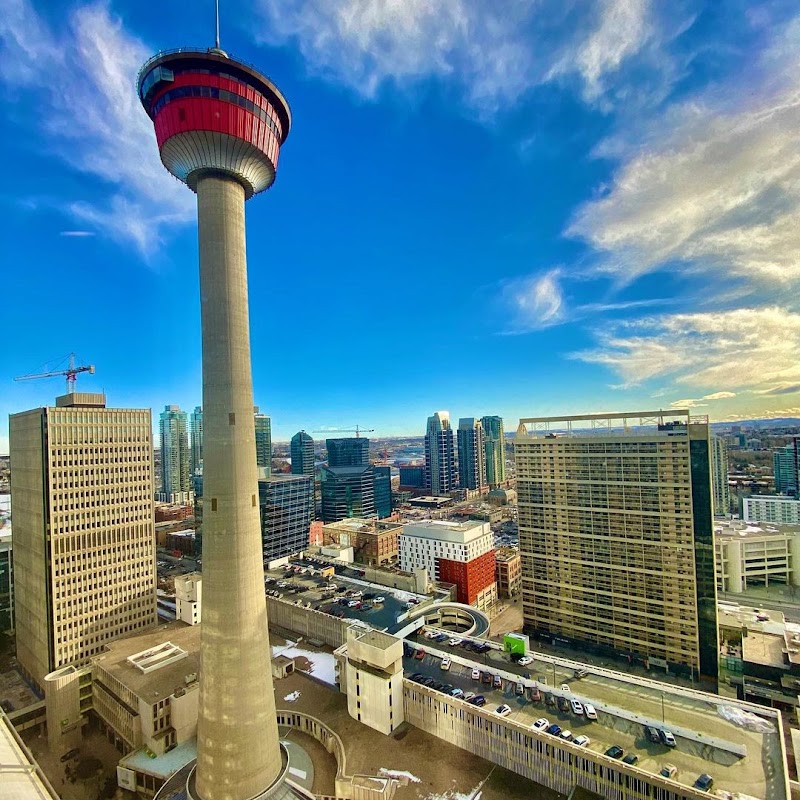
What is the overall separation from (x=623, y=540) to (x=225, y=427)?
5000 centimetres

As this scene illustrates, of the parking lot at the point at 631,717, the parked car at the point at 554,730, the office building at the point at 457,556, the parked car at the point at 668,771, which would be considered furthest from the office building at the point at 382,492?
the parked car at the point at 668,771

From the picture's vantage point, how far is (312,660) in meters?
50.5

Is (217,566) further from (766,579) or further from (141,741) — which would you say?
(766,579)

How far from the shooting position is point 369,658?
126 feet

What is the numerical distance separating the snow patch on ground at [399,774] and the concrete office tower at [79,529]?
1705 inches

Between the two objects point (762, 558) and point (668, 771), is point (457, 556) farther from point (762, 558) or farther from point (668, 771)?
point (762, 558)

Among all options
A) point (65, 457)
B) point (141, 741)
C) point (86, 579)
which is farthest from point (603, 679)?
point (65, 457)

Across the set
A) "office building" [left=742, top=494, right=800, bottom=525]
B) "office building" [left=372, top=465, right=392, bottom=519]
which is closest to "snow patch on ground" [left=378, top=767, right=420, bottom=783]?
"office building" [left=372, top=465, right=392, bottom=519]

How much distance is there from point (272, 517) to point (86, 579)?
157 feet

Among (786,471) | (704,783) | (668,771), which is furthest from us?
(786,471)

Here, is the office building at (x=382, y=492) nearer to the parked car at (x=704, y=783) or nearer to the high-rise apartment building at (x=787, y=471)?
the high-rise apartment building at (x=787, y=471)

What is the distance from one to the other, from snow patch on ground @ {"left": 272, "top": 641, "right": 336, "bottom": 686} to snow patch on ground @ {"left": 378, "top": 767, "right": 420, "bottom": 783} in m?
13.4

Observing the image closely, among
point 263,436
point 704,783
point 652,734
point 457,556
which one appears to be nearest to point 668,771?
point 704,783

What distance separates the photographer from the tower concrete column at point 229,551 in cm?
3075
